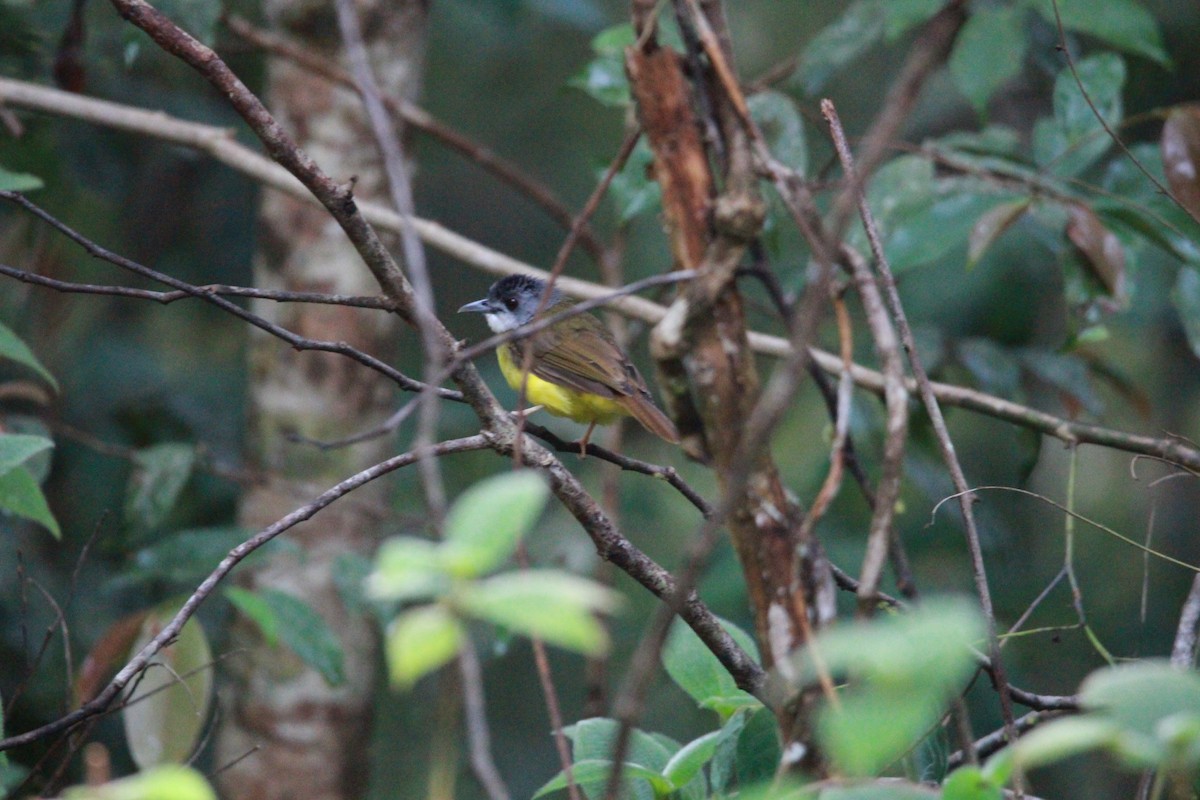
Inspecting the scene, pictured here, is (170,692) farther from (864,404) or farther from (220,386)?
(220,386)

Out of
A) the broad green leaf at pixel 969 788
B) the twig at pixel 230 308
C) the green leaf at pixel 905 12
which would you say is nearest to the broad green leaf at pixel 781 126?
the green leaf at pixel 905 12

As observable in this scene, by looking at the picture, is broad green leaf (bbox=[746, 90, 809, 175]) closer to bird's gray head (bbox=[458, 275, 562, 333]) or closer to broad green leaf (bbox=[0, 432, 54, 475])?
bird's gray head (bbox=[458, 275, 562, 333])

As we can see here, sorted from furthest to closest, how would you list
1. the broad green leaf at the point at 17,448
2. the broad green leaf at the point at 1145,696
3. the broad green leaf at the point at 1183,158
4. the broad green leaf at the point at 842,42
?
1. the broad green leaf at the point at 842,42
2. the broad green leaf at the point at 1183,158
3. the broad green leaf at the point at 17,448
4. the broad green leaf at the point at 1145,696

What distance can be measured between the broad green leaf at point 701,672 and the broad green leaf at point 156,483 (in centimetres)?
236

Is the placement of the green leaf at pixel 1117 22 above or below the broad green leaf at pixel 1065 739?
above

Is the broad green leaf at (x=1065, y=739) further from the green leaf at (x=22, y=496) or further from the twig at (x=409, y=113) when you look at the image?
the twig at (x=409, y=113)

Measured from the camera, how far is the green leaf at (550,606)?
0.75 m

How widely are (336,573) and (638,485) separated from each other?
252 cm

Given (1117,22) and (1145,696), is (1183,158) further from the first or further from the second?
(1145,696)

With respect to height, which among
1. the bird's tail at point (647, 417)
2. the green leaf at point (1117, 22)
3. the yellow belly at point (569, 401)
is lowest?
the bird's tail at point (647, 417)

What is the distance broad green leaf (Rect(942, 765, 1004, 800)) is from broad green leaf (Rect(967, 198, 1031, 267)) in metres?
2.22

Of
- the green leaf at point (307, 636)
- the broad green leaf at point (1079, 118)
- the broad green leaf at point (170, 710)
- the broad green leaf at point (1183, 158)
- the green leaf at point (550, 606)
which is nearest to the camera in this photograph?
the green leaf at point (550, 606)

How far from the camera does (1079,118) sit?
331 cm

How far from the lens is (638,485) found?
19.4 feet
